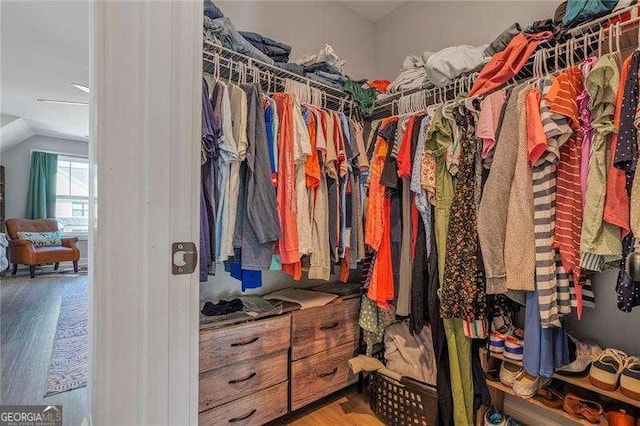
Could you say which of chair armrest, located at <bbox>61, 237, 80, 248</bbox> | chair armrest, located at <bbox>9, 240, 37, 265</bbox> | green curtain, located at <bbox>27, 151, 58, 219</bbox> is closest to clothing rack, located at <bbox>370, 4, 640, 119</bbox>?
chair armrest, located at <bbox>9, 240, 37, 265</bbox>

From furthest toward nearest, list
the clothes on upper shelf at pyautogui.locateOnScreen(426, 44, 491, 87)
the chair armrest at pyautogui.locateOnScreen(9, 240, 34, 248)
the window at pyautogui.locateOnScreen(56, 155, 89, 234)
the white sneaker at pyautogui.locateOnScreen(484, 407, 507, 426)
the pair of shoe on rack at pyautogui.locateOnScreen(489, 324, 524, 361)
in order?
1. the window at pyautogui.locateOnScreen(56, 155, 89, 234)
2. the chair armrest at pyautogui.locateOnScreen(9, 240, 34, 248)
3. the clothes on upper shelf at pyautogui.locateOnScreen(426, 44, 491, 87)
4. the white sneaker at pyautogui.locateOnScreen(484, 407, 507, 426)
5. the pair of shoe on rack at pyautogui.locateOnScreen(489, 324, 524, 361)

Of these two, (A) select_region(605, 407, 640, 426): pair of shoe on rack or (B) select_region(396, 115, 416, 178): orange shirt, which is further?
(B) select_region(396, 115, 416, 178): orange shirt

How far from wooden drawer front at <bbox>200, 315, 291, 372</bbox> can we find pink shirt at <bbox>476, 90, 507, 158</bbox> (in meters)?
1.15

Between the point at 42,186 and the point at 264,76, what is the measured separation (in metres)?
6.27

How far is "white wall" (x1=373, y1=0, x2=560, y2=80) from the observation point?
1.73m

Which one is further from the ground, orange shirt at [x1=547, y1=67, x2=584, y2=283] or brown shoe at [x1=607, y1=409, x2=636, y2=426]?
orange shirt at [x1=547, y1=67, x2=584, y2=283]

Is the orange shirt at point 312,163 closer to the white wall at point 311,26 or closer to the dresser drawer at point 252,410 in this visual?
the white wall at point 311,26

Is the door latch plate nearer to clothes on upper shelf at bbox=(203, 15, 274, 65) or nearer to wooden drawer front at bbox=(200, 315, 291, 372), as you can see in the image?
wooden drawer front at bbox=(200, 315, 291, 372)

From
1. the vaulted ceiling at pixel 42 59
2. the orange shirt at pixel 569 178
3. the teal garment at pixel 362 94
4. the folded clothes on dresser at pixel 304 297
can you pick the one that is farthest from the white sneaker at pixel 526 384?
the vaulted ceiling at pixel 42 59

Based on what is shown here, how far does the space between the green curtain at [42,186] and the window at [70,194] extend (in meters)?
0.13

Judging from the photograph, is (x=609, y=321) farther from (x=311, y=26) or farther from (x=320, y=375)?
(x=311, y=26)

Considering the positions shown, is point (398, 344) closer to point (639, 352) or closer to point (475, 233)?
point (475, 233)

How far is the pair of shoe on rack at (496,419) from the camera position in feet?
4.48

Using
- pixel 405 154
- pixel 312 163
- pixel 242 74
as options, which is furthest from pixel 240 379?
pixel 242 74
